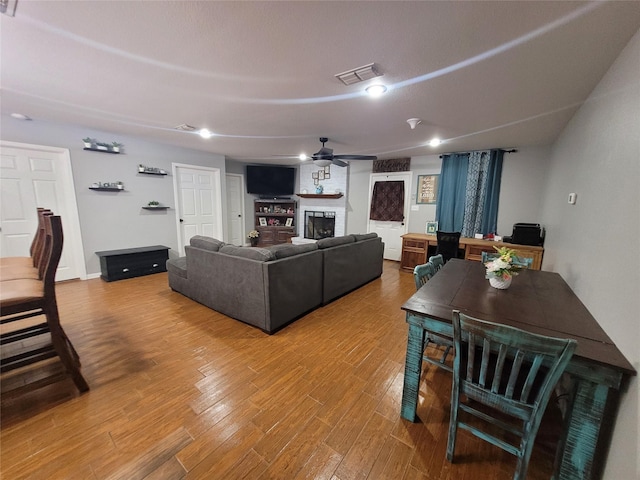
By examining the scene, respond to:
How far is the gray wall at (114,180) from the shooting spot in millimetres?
3660

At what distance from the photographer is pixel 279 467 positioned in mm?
1284

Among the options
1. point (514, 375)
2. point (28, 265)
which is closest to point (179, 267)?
point (28, 265)

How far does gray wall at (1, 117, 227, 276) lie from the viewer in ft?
12.0

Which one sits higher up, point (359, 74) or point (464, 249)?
point (359, 74)

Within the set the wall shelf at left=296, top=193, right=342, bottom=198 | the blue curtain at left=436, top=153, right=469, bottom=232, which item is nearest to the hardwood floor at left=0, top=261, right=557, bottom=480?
the blue curtain at left=436, top=153, right=469, bottom=232

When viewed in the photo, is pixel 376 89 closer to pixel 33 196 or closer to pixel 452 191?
pixel 452 191

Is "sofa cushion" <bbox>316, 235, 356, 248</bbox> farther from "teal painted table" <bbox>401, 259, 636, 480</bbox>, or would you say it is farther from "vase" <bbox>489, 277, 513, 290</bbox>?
→ "vase" <bbox>489, 277, 513, 290</bbox>

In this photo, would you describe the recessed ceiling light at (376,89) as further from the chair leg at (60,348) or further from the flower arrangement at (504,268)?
the chair leg at (60,348)

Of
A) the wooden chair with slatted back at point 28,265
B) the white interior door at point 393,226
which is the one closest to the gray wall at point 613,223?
the white interior door at point 393,226

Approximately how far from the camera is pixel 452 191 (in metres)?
4.96

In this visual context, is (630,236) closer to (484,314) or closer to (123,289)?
(484,314)

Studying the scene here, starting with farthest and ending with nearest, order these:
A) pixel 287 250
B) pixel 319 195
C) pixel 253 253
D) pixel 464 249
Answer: pixel 319 195 < pixel 464 249 < pixel 287 250 < pixel 253 253

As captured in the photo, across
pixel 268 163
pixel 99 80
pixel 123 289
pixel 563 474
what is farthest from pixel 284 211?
pixel 563 474

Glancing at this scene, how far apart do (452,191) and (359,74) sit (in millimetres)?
3864
